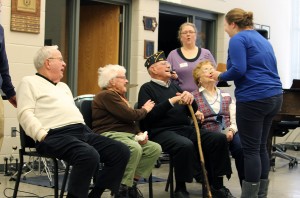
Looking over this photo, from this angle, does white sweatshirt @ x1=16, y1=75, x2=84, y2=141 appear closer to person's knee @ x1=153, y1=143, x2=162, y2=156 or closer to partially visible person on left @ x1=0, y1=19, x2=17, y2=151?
partially visible person on left @ x1=0, y1=19, x2=17, y2=151

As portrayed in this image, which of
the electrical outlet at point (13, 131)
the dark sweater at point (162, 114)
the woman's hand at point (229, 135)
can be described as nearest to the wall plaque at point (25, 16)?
the electrical outlet at point (13, 131)

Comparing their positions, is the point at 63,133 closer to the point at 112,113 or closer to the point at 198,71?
the point at 112,113

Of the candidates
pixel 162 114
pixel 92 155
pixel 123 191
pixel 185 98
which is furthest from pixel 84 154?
pixel 185 98

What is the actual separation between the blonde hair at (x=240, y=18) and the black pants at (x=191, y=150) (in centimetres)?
87

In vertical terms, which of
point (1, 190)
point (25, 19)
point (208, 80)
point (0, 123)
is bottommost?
point (1, 190)

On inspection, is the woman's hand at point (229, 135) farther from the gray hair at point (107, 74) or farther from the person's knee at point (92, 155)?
the person's knee at point (92, 155)

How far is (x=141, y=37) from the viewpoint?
646 cm

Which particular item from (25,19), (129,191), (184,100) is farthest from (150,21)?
(129,191)

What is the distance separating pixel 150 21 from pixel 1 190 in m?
2.99

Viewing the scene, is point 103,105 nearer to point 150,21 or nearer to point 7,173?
point 7,173

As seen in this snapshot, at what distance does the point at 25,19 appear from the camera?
5.25 metres

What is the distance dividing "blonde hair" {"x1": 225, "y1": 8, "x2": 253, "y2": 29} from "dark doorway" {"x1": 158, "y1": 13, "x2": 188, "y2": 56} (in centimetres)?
335

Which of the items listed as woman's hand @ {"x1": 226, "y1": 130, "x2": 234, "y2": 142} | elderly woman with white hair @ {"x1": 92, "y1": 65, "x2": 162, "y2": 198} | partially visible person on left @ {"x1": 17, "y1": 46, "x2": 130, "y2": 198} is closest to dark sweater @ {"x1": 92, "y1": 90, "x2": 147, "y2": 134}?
elderly woman with white hair @ {"x1": 92, "y1": 65, "x2": 162, "y2": 198}

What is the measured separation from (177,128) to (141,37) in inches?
96.0
